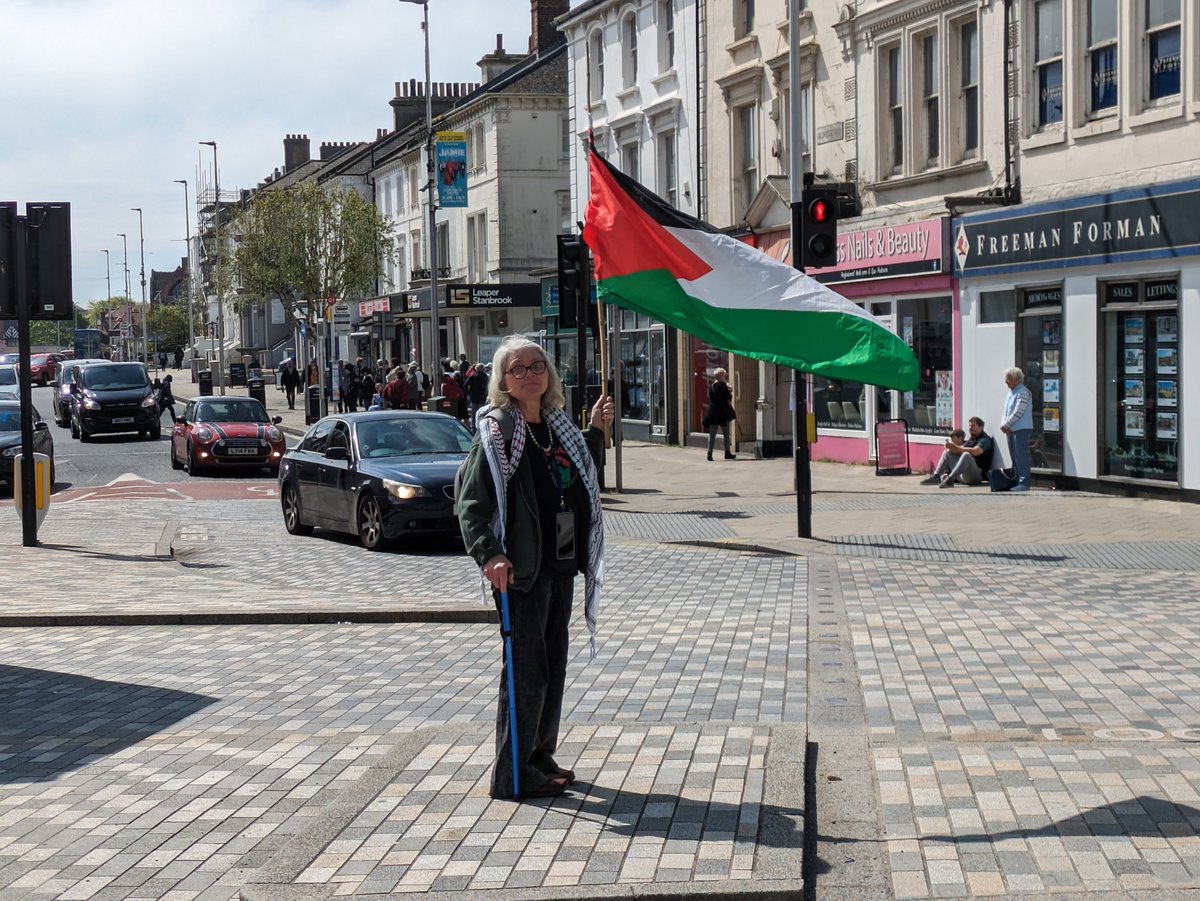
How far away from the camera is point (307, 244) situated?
56906mm

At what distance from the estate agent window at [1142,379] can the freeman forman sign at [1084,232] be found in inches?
19.2

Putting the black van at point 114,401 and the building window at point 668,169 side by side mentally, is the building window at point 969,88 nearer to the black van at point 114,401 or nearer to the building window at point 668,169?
the building window at point 668,169

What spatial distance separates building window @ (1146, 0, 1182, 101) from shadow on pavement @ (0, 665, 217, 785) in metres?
15.2

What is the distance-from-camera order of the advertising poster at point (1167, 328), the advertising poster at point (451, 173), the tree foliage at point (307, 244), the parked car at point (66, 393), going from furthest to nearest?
1. the tree foliage at point (307, 244)
2. the parked car at point (66, 393)
3. the advertising poster at point (451, 173)
4. the advertising poster at point (1167, 328)

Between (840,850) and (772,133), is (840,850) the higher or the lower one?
the lower one

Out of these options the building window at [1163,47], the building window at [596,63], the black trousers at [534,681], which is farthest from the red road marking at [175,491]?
the black trousers at [534,681]

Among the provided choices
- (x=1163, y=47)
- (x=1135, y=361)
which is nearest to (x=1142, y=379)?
(x=1135, y=361)

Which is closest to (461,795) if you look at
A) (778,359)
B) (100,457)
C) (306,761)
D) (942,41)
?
(306,761)

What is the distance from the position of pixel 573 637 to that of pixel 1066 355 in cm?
1284

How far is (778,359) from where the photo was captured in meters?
13.9

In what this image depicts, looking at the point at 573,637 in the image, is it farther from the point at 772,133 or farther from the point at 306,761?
the point at 772,133

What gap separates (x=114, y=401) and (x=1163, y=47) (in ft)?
90.5

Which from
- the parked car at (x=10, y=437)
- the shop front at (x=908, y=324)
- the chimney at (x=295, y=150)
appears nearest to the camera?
the parked car at (x=10, y=437)

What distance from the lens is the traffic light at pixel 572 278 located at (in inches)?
842
